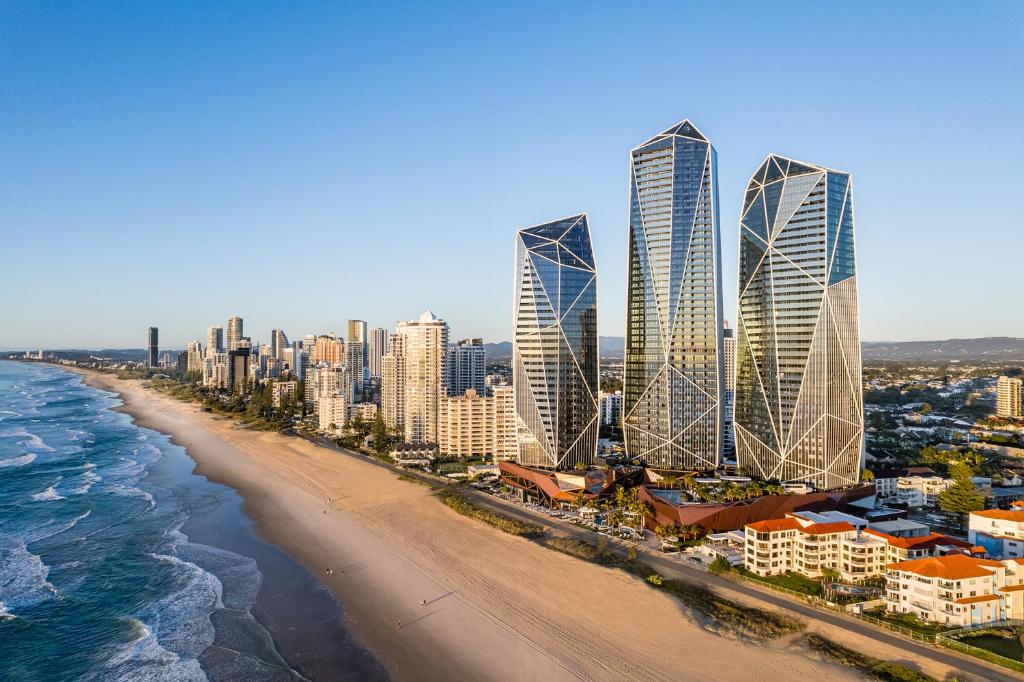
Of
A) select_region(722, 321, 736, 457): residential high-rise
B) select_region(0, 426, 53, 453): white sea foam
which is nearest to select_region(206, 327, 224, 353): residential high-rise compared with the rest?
select_region(0, 426, 53, 453): white sea foam

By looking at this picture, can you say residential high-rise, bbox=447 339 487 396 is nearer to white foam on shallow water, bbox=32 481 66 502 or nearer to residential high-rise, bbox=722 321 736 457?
residential high-rise, bbox=722 321 736 457

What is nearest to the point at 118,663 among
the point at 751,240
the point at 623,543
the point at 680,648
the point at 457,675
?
the point at 457,675

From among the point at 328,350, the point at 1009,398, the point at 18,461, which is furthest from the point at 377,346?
the point at 1009,398

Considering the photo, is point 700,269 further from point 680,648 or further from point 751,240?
point 680,648

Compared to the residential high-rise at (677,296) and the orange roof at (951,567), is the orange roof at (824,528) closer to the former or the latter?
the orange roof at (951,567)

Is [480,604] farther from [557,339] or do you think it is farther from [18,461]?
[18,461]
